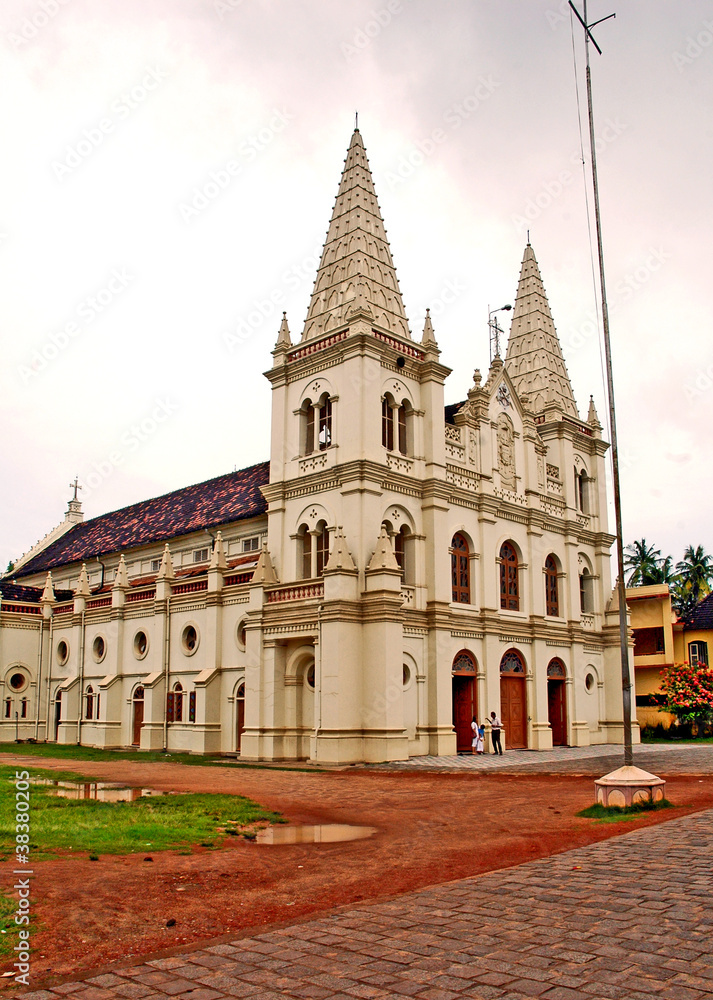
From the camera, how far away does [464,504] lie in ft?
112

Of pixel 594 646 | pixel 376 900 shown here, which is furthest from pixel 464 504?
pixel 376 900

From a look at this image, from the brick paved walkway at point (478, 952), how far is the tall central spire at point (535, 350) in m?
36.1

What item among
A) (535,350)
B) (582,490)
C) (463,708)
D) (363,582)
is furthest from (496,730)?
(535,350)

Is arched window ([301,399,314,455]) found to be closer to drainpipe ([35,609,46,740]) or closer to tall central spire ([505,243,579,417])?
tall central spire ([505,243,579,417])

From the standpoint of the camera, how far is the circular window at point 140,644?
125 ft

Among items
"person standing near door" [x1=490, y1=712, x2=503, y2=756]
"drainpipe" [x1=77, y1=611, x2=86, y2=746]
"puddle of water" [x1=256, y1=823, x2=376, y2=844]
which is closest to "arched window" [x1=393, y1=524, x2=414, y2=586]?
"person standing near door" [x1=490, y1=712, x2=503, y2=756]

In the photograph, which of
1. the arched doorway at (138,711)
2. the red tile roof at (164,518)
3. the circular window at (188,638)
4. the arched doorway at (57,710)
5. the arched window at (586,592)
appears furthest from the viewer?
the arched doorway at (57,710)

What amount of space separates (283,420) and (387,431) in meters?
4.32

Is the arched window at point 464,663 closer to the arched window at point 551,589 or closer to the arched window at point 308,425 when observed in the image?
the arched window at point 551,589

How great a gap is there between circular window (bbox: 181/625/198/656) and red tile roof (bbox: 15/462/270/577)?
5.04 meters

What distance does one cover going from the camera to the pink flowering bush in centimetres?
4319

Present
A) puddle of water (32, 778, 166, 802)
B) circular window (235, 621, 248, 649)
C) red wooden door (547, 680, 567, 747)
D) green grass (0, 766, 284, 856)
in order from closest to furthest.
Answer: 1. green grass (0, 766, 284, 856)
2. puddle of water (32, 778, 166, 802)
3. circular window (235, 621, 248, 649)
4. red wooden door (547, 680, 567, 747)

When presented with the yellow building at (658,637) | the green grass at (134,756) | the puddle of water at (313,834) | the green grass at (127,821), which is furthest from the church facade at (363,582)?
the puddle of water at (313,834)

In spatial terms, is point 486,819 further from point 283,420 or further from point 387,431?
point 283,420
